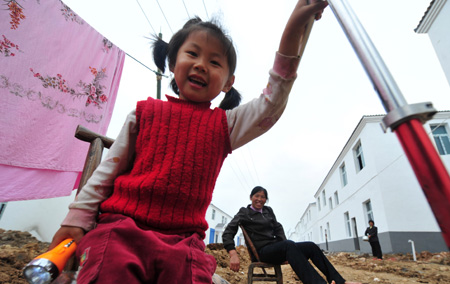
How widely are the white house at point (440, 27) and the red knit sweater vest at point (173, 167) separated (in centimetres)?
799

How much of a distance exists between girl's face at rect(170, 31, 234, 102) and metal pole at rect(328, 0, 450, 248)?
2.27 ft

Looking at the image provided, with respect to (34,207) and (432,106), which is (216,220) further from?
(432,106)

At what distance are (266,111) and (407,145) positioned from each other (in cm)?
60

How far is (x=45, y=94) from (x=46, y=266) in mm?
2427

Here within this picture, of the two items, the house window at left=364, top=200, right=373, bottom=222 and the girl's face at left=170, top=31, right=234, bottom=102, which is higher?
the house window at left=364, top=200, right=373, bottom=222

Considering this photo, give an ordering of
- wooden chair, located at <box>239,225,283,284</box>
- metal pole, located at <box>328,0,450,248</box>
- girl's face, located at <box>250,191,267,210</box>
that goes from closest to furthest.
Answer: metal pole, located at <box>328,0,450,248</box>, wooden chair, located at <box>239,225,283,284</box>, girl's face, located at <box>250,191,267,210</box>

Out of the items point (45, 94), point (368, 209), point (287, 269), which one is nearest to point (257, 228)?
point (45, 94)

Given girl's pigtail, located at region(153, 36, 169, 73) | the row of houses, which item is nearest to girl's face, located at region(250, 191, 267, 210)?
girl's pigtail, located at region(153, 36, 169, 73)

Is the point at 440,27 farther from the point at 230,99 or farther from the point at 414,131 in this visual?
the point at 414,131

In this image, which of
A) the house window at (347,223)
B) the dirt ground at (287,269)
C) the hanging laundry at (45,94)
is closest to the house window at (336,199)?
the house window at (347,223)

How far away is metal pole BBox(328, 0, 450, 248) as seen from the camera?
33cm

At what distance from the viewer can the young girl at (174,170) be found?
0.75m

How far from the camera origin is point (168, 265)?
75cm

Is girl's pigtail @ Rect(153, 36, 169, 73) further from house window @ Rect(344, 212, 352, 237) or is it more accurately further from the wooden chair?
house window @ Rect(344, 212, 352, 237)
